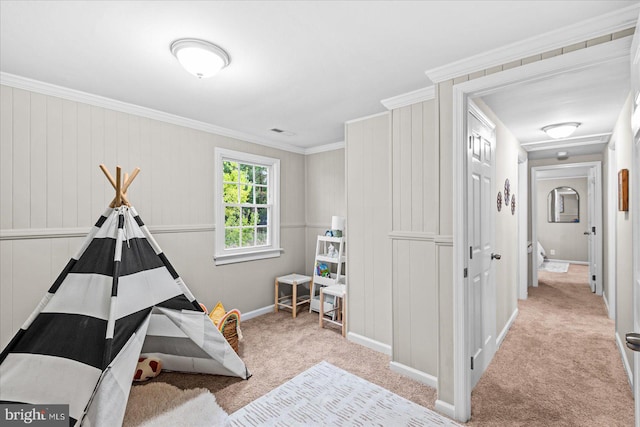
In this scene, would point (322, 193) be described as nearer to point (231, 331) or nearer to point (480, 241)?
point (231, 331)

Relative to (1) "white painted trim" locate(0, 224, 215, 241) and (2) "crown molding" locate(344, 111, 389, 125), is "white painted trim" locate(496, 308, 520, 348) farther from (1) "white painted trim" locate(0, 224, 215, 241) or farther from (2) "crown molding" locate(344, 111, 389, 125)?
(1) "white painted trim" locate(0, 224, 215, 241)

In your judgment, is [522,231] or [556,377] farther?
[522,231]

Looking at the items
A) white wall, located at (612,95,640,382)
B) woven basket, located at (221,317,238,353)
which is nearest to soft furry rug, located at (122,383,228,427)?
woven basket, located at (221,317,238,353)

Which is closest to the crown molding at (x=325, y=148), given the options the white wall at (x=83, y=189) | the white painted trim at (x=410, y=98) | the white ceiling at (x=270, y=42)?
the white wall at (x=83, y=189)

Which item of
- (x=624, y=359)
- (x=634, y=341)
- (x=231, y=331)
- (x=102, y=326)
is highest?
(x=634, y=341)

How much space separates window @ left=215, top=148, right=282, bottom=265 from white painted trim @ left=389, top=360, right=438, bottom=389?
88.2 inches

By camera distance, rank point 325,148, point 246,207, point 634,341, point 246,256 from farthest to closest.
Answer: point 325,148 → point 246,207 → point 246,256 → point 634,341

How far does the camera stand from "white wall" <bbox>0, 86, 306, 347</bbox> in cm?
239

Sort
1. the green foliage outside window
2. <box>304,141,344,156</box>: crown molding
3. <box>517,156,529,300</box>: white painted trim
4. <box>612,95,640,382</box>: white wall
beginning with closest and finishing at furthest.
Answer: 1. <box>612,95,640,382</box>: white wall
2. the green foliage outside window
3. <box>304,141,344,156</box>: crown molding
4. <box>517,156,529,300</box>: white painted trim

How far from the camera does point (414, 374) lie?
2.62 meters

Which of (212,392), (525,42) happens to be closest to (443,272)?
(525,42)

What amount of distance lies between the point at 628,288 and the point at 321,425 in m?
2.68

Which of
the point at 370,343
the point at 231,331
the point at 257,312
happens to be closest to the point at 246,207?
the point at 257,312

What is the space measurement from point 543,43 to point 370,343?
2.86m
